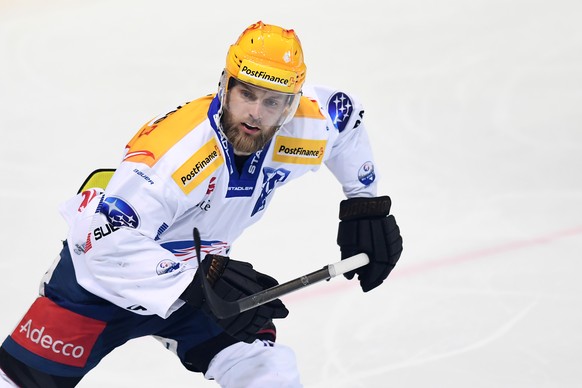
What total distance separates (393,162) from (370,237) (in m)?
2.03

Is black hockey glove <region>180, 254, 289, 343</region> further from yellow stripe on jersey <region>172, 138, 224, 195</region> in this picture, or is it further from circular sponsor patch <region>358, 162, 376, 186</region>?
circular sponsor patch <region>358, 162, 376, 186</region>

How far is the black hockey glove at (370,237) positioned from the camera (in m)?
3.82

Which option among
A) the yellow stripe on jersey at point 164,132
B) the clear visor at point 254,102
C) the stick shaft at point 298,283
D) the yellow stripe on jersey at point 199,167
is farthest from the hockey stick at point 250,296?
the clear visor at point 254,102

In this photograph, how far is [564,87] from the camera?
21.5 ft

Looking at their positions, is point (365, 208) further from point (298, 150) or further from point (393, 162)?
point (393, 162)

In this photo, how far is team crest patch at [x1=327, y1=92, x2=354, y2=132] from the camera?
375 centimetres

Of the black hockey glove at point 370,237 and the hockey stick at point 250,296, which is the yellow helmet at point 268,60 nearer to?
the hockey stick at point 250,296

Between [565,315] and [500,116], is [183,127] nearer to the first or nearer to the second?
[565,315]

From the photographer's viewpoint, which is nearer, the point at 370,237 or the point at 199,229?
the point at 199,229

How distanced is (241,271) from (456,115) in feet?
10.4

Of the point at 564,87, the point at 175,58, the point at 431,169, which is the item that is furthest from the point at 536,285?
the point at 175,58

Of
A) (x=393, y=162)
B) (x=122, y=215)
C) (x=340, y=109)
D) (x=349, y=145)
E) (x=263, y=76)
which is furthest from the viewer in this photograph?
(x=393, y=162)

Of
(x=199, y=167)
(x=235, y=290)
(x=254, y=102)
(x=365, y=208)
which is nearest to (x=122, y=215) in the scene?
(x=199, y=167)

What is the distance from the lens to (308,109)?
11.8ft
